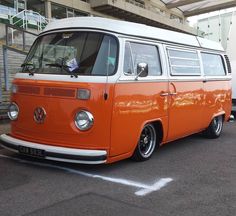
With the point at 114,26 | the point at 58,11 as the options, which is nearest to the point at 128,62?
the point at 114,26

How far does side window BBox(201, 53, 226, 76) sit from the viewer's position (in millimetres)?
9602

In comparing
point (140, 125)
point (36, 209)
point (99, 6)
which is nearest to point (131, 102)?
point (140, 125)

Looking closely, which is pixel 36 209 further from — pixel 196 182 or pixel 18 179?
pixel 196 182

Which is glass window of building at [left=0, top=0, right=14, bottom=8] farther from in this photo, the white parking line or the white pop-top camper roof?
the white parking line

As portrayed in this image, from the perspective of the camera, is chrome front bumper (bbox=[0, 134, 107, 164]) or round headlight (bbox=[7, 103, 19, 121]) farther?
round headlight (bbox=[7, 103, 19, 121])

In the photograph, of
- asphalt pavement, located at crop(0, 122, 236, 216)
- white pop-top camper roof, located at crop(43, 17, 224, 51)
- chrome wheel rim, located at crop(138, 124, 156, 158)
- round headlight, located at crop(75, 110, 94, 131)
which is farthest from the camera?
chrome wheel rim, located at crop(138, 124, 156, 158)

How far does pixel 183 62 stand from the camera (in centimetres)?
859

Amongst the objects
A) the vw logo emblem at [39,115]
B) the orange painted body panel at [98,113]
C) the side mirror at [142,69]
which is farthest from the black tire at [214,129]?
the vw logo emblem at [39,115]

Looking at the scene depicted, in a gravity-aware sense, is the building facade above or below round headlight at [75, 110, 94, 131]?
above

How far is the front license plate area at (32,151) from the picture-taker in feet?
21.6

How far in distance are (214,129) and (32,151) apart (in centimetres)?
484

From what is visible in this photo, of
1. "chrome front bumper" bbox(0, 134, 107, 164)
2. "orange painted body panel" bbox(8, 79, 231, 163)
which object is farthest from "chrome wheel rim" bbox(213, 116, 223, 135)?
Result: "chrome front bumper" bbox(0, 134, 107, 164)

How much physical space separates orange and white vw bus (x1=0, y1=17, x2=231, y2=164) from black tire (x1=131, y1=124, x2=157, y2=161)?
17mm

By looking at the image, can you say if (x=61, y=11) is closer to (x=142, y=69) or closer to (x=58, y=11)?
(x=58, y=11)
